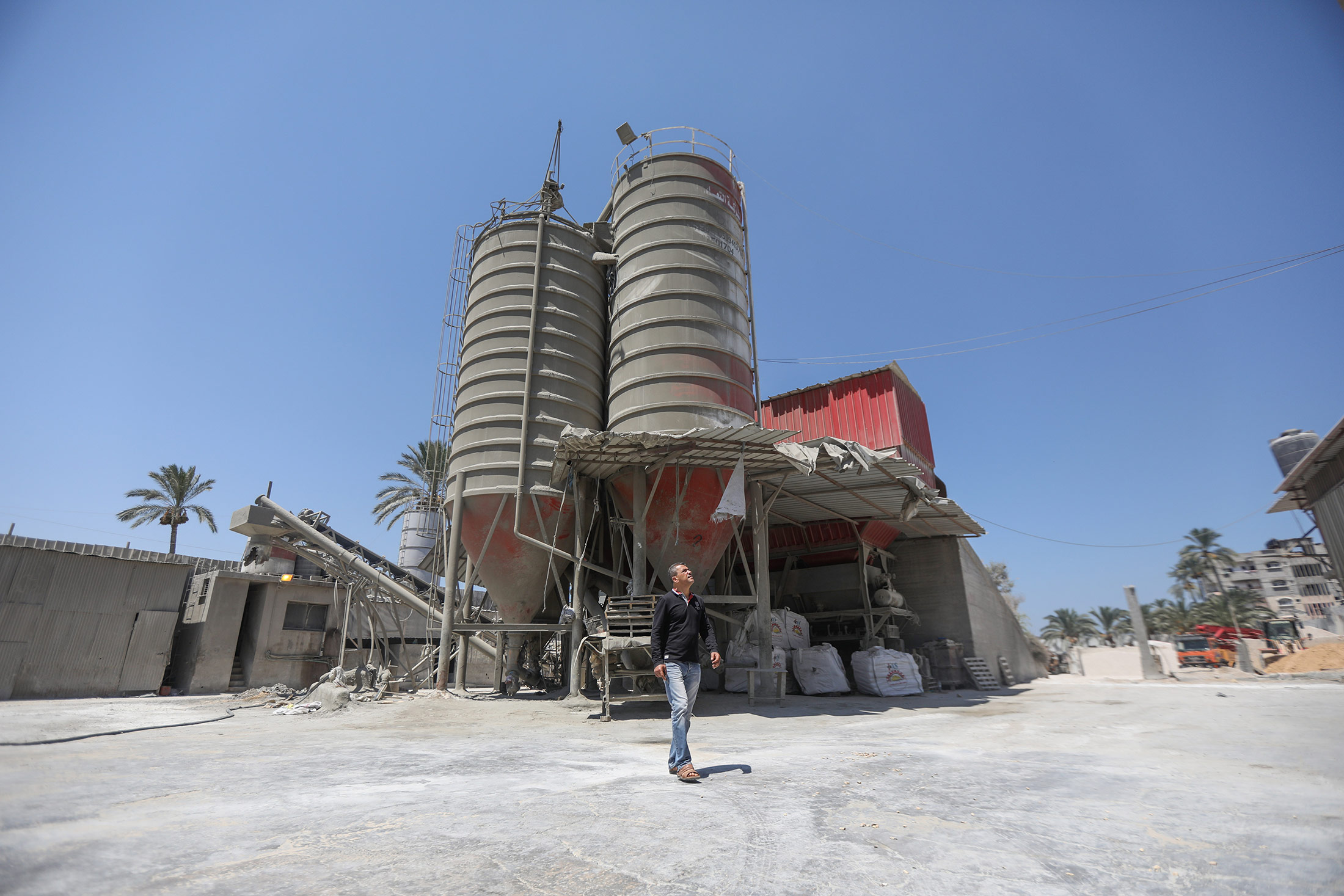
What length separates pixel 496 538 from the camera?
15.7 meters

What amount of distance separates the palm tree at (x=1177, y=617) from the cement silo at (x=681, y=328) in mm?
58420

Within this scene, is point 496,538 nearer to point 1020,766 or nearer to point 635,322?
point 635,322

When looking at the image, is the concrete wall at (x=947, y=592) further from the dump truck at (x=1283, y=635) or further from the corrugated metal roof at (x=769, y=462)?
the dump truck at (x=1283, y=635)

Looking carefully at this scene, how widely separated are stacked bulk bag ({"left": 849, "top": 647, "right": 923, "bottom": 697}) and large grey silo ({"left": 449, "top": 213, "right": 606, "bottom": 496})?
32.5ft

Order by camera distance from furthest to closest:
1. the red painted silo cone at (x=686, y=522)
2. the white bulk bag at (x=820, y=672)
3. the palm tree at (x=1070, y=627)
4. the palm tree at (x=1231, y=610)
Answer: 1. the palm tree at (x=1070, y=627)
2. the palm tree at (x=1231, y=610)
3. the white bulk bag at (x=820, y=672)
4. the red painted silo cone at (x=686, y=522)

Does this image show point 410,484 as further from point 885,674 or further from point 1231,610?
point 1231,610

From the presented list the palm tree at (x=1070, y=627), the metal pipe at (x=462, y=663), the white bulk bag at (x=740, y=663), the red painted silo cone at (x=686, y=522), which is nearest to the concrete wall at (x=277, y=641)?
the metal pipe at (x=462, y=663)

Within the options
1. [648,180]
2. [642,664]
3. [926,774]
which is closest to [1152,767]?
[926,774]

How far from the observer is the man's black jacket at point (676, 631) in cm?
558

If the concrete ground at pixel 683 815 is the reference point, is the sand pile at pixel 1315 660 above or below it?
above

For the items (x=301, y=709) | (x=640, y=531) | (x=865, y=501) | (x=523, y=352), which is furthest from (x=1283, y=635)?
(x=301, y=709)

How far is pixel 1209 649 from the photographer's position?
30.5m

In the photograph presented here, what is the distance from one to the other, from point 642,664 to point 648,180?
12423 millimetres

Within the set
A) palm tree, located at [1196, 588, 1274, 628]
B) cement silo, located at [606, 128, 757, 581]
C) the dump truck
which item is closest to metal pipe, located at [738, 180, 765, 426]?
cement silo, located at [606, 128, 757, 581]
